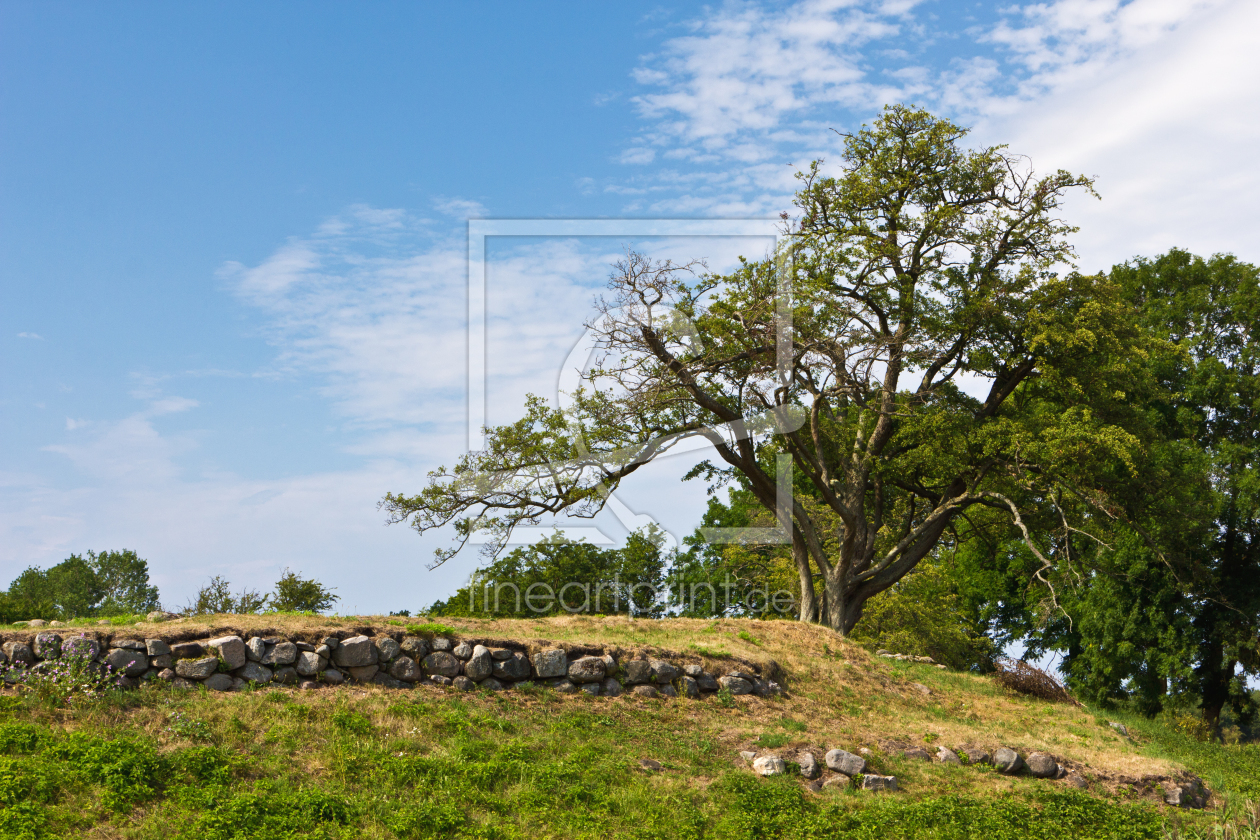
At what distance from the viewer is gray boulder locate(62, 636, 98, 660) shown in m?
10.5

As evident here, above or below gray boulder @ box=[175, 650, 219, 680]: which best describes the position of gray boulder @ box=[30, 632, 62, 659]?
above

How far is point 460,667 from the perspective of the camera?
40.4 ft

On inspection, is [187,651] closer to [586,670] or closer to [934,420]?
[586,670]

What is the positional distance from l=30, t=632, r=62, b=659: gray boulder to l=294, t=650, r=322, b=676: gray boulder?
8.71ft

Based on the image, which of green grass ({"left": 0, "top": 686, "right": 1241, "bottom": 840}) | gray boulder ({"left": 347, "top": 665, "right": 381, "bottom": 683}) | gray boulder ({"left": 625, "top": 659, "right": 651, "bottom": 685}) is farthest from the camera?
gray boulder ({"left": 625, "top": 659, "right": 651, "bottom": 685})

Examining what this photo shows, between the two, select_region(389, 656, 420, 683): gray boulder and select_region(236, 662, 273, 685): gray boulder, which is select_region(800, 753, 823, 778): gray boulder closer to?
select_region(389, 656, 420, 683): gray boulder

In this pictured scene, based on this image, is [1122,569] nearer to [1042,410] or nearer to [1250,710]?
[1250,710]

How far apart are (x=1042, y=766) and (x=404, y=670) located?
28.3ft

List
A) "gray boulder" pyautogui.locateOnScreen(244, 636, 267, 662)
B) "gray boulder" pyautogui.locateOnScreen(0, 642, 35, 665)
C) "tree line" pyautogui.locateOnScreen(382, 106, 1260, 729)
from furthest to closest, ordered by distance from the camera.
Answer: "tree line" pyautogui.locateOnScreen(382, 106, 1260, 729)
"gray boulder" pyautogui.locateOnScreen(244, 636, 267, 662)
"gray boulder" pyautogui.locateOnScreen(0, 642, 35, 665)

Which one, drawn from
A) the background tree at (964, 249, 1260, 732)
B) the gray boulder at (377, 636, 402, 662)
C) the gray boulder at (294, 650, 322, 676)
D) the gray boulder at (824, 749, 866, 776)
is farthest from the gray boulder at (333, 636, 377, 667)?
the background tree at (964, 249, 1260, 732)

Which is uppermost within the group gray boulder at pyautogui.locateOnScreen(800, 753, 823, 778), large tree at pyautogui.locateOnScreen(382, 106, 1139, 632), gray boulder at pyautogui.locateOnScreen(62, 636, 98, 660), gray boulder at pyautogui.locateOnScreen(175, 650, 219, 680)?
large tree at pyautogui.locateOnScreen(382, 106, 1139, 632)

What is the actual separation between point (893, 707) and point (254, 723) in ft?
32.0

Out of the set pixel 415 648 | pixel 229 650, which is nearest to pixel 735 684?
pixel 415 648

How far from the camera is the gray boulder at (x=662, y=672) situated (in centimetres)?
1322
